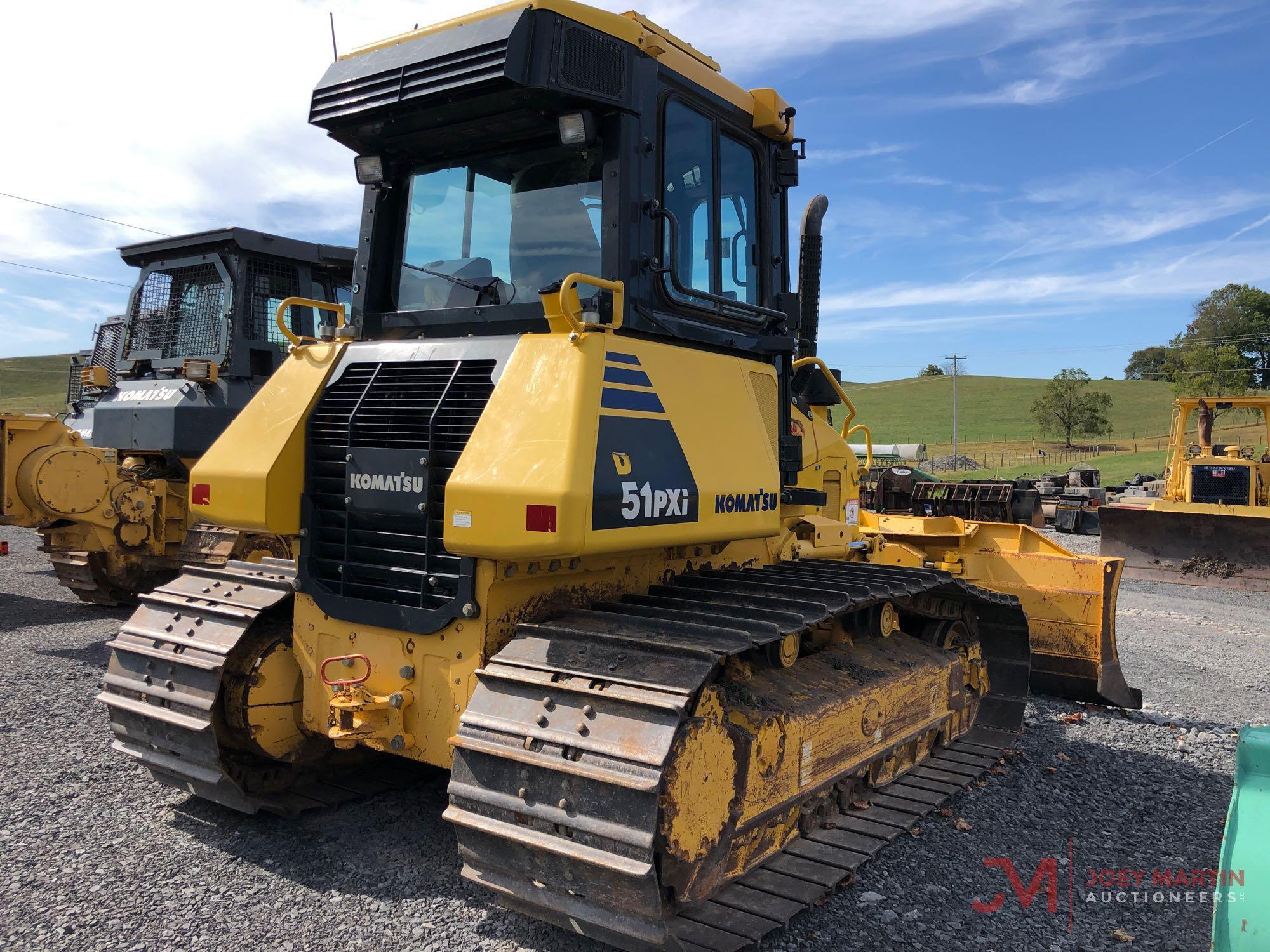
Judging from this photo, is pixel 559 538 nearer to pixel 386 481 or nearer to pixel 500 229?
pixel 386 481

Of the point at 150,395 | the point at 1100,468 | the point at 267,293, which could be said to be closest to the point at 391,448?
the point at 267,293

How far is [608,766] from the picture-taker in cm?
282

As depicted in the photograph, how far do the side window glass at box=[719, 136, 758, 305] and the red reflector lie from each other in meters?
1.75

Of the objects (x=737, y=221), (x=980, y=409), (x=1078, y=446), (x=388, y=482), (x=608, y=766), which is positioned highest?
(x=980, y=409)

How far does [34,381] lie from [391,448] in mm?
107180

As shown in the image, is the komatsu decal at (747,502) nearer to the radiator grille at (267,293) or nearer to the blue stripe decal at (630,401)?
the blue stripe decal at (630,401)

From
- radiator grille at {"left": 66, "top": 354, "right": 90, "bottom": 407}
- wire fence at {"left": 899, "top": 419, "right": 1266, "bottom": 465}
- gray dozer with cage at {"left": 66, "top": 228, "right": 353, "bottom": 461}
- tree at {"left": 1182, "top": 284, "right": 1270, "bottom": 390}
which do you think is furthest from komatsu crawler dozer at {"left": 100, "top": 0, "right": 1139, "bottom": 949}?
tree at {"left": 1182, "top": 284, "right": 1270, "bottom": 390}

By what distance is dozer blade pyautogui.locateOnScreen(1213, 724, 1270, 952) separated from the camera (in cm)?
182

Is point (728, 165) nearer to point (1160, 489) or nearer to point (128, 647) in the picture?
point (128, 647)

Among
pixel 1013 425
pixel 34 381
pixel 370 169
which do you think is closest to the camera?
pixel 370 169

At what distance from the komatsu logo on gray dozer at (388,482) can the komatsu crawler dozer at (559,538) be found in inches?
0.8

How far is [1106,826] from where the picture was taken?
15.3ft

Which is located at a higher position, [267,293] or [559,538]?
[267,293]

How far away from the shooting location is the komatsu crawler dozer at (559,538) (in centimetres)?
304
